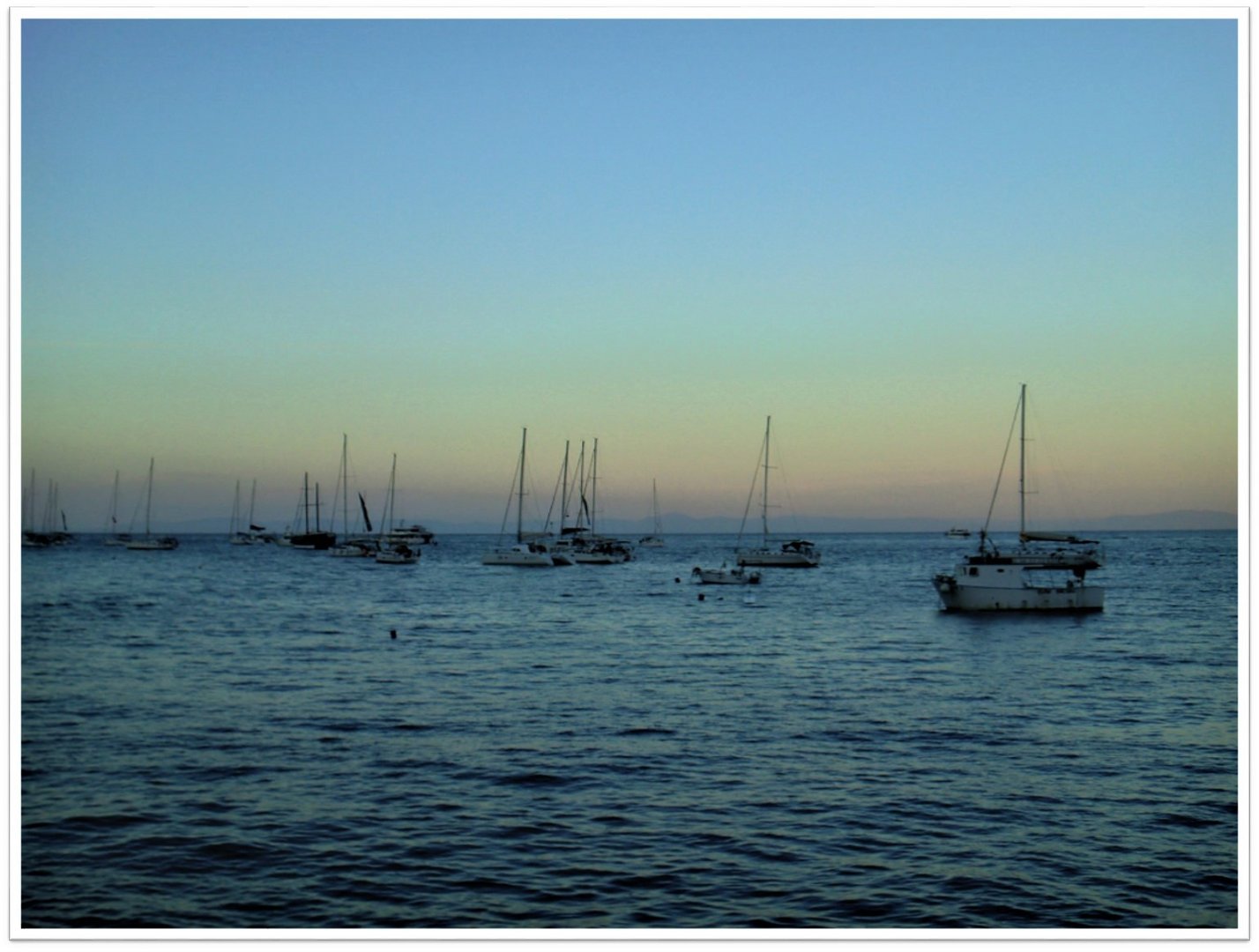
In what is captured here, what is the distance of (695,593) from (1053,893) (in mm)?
49498

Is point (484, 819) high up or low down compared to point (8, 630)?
down

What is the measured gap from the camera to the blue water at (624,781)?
11.5m

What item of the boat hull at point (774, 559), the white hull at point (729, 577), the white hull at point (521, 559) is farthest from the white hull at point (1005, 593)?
the white hull at point (521, 559)

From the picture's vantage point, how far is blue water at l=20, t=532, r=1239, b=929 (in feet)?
37.6

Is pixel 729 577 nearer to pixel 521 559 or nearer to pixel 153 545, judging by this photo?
pixel 521 559

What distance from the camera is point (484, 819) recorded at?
1404cm

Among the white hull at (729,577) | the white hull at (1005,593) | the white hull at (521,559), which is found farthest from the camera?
the white hull at (521,559)

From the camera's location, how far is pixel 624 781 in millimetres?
16109

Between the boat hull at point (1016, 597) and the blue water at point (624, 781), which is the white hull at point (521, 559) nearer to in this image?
the boat hull at point (1016, 597)

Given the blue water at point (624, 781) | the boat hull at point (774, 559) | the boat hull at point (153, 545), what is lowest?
the boat hull at point (153, 545)

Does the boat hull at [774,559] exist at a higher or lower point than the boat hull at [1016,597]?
lower

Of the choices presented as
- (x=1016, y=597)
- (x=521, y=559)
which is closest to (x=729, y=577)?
(x=521, y=559)
